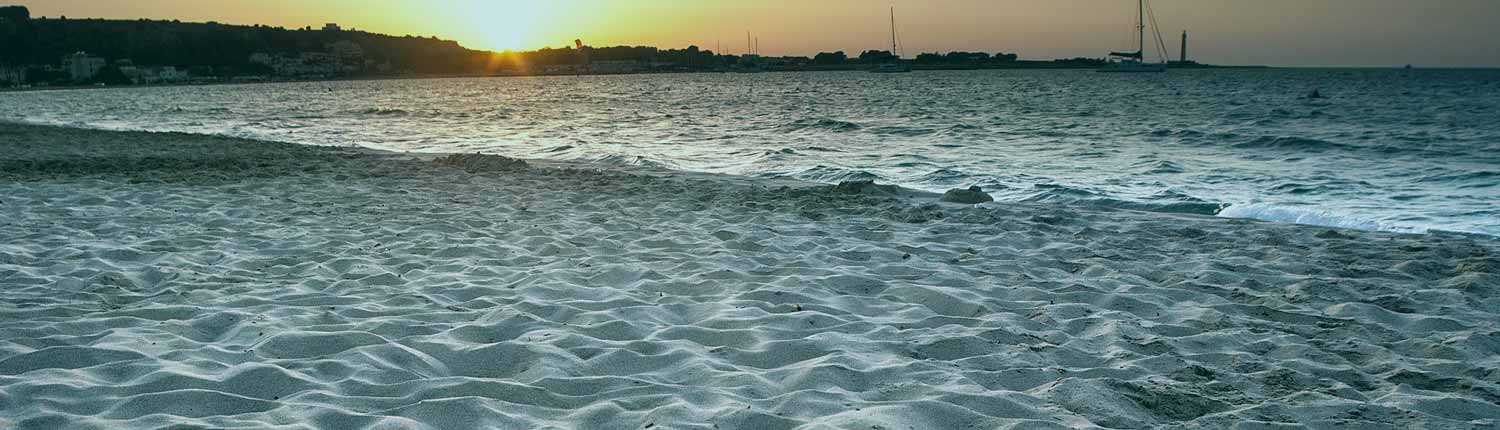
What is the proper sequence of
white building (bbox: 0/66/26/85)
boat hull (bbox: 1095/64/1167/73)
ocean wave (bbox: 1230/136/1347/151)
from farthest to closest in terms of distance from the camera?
boat hull (bbox: 1095/64/1167/73) < white building (bbox: 0/66/26/85) < ocean wave (bbox: 1230/136/1347/151)

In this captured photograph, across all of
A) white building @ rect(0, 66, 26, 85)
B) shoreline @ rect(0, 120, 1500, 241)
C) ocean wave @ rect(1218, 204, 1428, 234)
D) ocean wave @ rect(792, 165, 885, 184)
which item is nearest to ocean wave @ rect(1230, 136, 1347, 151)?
ocean wave @ rect(792, 165, 885, 184)

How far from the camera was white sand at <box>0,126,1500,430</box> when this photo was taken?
332 centimetres

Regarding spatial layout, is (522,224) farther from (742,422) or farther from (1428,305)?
(1428,305)

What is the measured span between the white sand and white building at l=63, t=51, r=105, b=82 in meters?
134

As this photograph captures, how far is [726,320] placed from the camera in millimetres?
4551

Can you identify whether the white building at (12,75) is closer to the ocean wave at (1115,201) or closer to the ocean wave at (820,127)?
the ocean wave at (820,127)

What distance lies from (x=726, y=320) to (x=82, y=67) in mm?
142193

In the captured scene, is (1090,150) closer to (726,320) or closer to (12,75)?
(726,320)

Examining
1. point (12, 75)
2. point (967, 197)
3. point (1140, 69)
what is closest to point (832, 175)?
point (967, 197)

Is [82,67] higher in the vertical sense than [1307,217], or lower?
higher

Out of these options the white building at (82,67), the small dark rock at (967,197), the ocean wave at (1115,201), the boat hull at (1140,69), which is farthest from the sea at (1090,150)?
the white building at (82,67)

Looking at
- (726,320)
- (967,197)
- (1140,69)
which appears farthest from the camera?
(1140,69)

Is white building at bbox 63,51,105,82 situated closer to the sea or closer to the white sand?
the sea

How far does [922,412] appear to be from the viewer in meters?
3.27
